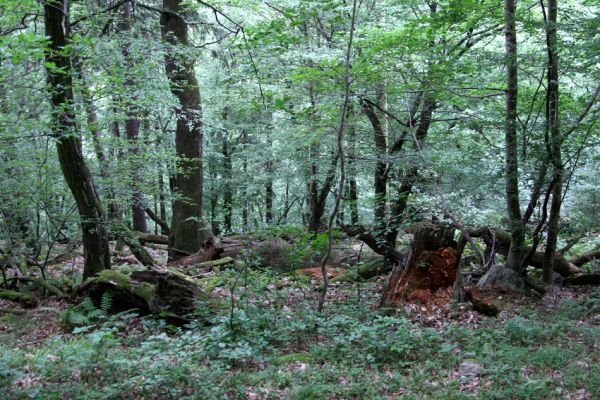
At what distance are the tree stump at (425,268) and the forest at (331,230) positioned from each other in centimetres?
3

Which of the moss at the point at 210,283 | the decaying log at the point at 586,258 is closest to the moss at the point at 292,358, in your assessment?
the moss at the point at 210,283

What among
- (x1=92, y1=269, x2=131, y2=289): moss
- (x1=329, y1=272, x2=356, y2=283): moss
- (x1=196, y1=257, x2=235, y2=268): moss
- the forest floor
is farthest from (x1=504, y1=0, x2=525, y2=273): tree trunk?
(x1=92, y1=269, x2=131, y2=289): moss

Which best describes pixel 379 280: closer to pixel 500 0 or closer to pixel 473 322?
pixel 473 322

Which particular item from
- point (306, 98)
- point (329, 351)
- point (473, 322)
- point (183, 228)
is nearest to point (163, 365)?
point (329, 351)

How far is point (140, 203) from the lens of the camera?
40.7 ft

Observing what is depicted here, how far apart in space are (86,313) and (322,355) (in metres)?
4.34

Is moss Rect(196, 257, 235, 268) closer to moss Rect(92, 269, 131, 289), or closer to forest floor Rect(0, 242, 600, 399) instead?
moss Rect(92, 269, 131, 289)

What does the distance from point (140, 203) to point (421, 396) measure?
9406 mm

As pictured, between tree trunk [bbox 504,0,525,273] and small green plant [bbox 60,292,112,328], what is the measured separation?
21.8 ft

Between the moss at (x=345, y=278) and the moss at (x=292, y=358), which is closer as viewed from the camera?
the moss at (x=292, y=358)

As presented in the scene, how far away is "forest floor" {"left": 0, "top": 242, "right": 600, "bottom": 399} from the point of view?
466cm

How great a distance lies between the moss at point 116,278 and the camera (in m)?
8.42

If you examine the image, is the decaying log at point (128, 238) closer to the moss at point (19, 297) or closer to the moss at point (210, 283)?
the moss at point (210, 283)

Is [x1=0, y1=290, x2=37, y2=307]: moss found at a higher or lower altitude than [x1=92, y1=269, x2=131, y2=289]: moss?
lower
